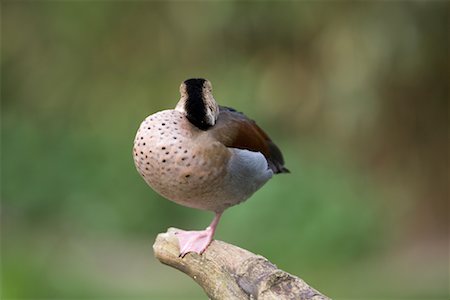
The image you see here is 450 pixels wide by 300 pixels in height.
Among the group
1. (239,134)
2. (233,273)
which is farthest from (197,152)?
(233,273)

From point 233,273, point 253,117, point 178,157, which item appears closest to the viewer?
point 178,157

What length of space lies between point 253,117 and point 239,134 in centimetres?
359

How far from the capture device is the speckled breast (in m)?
1.99

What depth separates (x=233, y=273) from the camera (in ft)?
7.01

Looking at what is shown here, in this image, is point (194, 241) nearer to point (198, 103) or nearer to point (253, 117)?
point (198, 103)

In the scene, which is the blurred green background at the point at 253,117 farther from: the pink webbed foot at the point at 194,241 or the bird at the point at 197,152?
the bird at the point at 197,152

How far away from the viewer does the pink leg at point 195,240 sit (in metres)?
2.28

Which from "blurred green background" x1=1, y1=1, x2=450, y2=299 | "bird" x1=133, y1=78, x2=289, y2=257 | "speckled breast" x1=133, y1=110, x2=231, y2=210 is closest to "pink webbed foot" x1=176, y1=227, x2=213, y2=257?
"bird" x1=133, y1=78, x2=289, y2=257

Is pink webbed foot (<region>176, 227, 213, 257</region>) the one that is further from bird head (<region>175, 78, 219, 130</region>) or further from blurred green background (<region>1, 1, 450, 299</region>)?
blurred green background (<region>1, 1, 450, 299</region>)

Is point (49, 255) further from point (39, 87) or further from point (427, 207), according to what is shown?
point (427, 207)

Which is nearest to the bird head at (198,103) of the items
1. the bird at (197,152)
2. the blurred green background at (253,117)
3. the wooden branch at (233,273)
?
the bird at (197,152)

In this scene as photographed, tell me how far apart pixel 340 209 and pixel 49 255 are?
1.83m

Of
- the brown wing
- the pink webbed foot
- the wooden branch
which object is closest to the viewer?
the wooden branch

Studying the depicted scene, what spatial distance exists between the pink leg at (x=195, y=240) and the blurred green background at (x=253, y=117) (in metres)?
2.80
